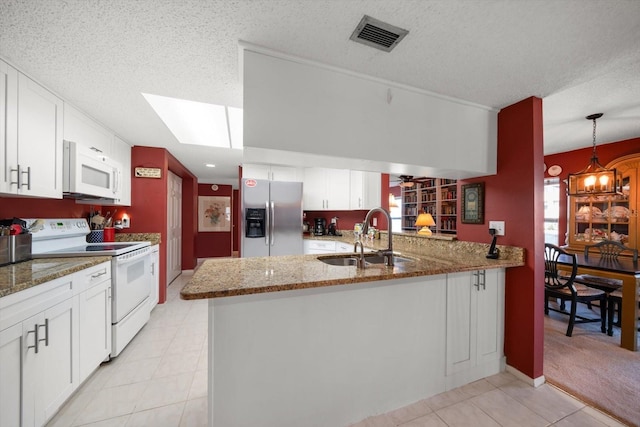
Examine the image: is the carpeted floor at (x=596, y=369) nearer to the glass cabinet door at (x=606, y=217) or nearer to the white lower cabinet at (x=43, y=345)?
the glass cabinet door at (x=606, y=217)

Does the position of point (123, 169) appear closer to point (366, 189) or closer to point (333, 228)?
point (333, 228)

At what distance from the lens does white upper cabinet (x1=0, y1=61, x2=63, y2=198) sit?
1.51 m

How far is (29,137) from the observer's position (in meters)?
1.67

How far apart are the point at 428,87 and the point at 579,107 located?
1607 mm

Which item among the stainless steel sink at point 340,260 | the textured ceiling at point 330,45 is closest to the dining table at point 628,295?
the textured ceiling at point 330,45

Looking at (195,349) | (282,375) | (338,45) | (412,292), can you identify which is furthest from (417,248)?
(195,349)

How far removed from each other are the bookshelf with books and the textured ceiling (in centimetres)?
390

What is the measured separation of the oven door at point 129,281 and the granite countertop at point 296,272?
1078mm

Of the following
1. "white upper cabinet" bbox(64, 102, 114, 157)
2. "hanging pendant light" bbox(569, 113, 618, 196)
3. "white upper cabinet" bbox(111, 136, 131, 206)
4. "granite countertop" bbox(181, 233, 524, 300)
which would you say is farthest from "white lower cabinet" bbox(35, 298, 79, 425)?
"hanging pendant light" bbox(569, 113, 618, 196)

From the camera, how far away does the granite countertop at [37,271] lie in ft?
3.98

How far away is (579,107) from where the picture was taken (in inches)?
86.0

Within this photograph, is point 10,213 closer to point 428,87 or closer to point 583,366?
point 428,87

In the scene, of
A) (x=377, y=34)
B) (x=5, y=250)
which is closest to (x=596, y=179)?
(x=377, y=34)

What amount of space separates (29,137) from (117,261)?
106cm
